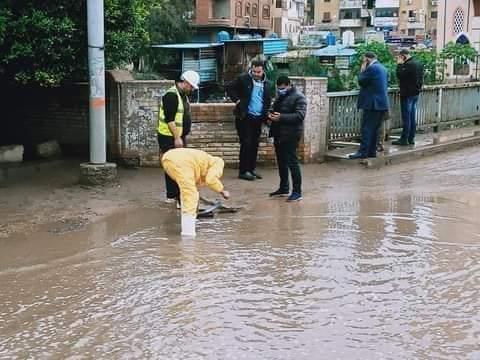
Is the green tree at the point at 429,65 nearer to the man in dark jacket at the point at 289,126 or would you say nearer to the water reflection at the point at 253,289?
the man in dark jacket at the point at 289,126

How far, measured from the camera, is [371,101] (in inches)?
441

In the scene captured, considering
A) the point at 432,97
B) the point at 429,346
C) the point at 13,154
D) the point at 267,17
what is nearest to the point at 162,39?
the point at 267,17

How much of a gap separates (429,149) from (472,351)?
863 centimetres

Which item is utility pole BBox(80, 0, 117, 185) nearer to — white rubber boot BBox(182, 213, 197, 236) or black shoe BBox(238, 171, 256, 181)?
black shoe BBox(238, 171, 256, 181)

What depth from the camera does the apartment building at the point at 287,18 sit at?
80.6m

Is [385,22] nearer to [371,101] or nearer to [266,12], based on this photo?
[266,12]

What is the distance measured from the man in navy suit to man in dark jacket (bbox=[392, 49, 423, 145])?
138 centimetres

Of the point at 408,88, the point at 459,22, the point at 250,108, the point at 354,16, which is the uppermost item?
the point at 354,16

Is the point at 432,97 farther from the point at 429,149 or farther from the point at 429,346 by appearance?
the point at 429,346

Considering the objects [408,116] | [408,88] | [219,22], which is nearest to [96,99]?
[408,88]

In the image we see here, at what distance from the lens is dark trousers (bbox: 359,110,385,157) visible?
11.3 metres

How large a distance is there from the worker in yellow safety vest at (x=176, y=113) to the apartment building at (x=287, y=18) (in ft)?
227

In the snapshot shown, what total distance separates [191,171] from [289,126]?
2187mm

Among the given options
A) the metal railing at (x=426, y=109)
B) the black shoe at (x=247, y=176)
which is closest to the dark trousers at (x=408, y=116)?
the metal railing at (x=426, y=109)
